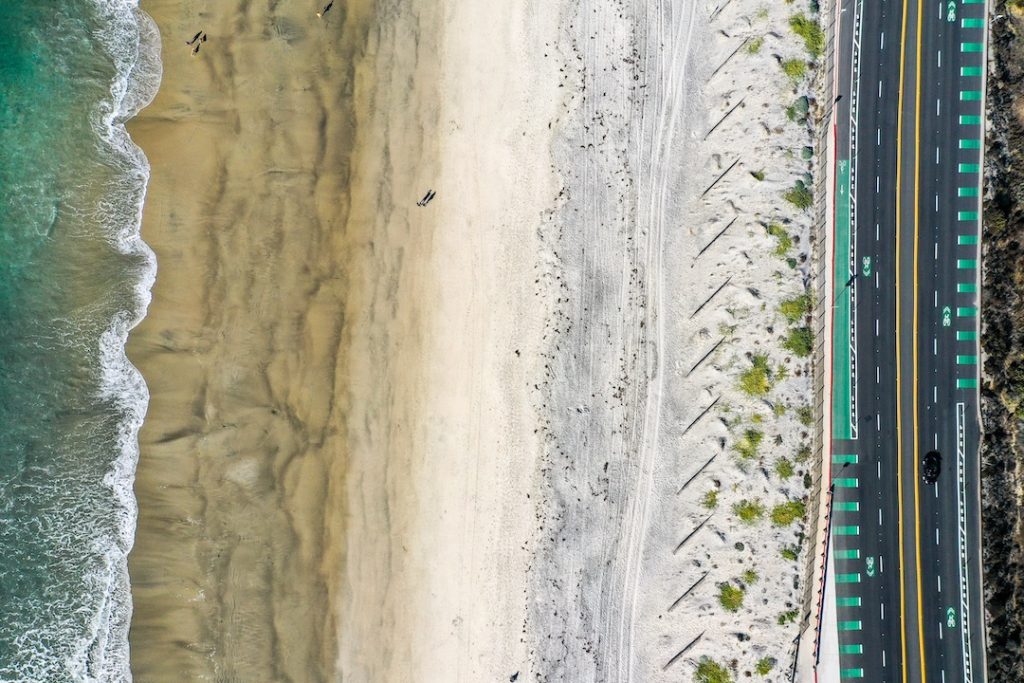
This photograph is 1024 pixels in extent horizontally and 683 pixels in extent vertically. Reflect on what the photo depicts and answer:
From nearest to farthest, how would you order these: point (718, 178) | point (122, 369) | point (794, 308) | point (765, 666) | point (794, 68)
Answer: point (122, 369), point (765, 666), point (794, 308), point (794, 68), point (718, 178)

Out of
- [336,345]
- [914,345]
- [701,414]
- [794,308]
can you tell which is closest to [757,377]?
[701,414]

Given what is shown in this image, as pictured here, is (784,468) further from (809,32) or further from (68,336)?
(68,336)

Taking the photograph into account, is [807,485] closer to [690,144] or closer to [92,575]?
[690,144]

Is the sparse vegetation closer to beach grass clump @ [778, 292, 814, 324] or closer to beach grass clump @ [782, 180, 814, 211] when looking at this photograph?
beach grass clump @ [778, 292, 814, 324]

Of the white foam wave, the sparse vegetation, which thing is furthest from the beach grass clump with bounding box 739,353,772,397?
the white foam wave

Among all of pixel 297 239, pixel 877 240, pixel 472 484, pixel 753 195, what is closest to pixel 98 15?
pixel 297 239
